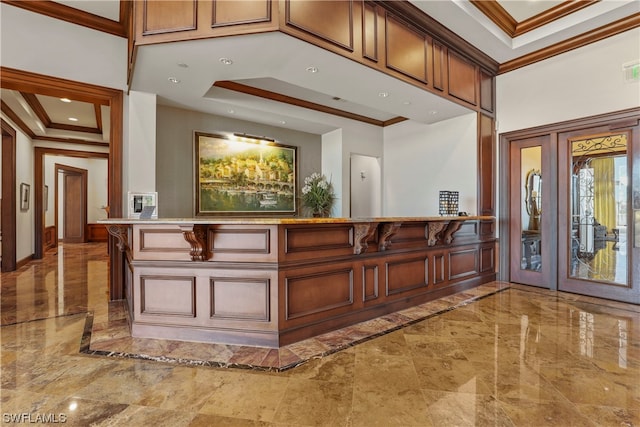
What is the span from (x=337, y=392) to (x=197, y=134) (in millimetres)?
4292

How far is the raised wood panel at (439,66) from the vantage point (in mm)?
3912

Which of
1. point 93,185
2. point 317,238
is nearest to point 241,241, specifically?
point 317,238

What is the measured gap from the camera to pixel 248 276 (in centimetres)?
260

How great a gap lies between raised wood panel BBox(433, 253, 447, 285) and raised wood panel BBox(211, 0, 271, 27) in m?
3.22

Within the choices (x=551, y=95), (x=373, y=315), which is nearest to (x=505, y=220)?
(x=551, y=95)

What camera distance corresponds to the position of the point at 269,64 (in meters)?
3.09

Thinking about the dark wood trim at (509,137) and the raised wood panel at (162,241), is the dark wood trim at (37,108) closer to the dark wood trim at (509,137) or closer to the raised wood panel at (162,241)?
the raised wood panel at (162,241)

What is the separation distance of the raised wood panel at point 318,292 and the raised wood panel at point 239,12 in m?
2.14

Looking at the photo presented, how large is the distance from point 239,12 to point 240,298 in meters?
2.36

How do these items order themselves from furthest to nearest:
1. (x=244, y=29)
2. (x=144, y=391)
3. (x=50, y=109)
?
(x=50, y=109), (x=244, y=29), (x=144, y=391)

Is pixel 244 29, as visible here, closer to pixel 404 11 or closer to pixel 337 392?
pixel 404 11

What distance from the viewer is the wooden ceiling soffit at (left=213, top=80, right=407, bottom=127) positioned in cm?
448

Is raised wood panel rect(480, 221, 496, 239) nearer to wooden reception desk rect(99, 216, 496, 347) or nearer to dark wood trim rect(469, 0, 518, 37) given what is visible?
wooden reception desk rect(99, 216, 496, 347)

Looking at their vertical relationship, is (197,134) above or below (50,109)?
below
